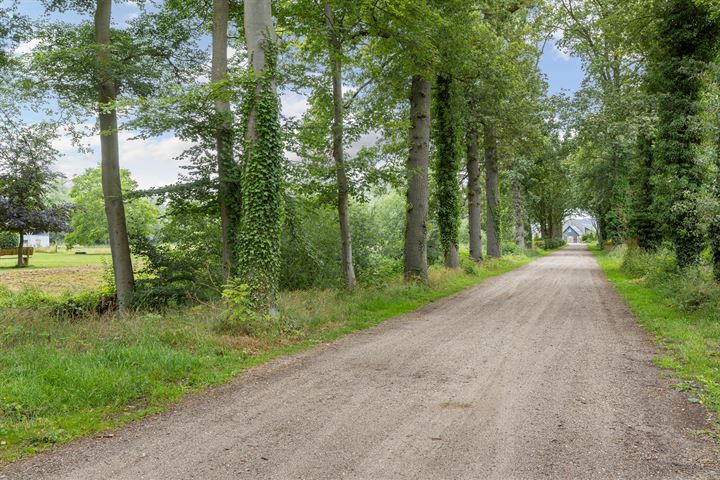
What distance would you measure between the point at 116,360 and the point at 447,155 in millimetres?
15203

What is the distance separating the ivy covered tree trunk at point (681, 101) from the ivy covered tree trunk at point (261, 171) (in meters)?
11.0

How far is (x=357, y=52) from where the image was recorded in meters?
14.8

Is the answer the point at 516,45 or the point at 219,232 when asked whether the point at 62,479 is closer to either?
the point at 219,232

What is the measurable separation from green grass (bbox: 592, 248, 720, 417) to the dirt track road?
263mm

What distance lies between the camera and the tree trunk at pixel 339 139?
1238 centimetres

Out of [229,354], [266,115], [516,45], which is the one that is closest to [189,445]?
[229,354]

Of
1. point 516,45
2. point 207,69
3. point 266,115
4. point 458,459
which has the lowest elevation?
point 458,459

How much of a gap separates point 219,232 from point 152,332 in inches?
231

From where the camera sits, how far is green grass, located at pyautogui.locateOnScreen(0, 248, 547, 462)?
4.51m

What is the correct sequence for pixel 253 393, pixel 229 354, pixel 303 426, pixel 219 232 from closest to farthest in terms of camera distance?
1. pixel 303 426
2. pixel 253 393
3. pixel 229 354
4. pixel 219 232

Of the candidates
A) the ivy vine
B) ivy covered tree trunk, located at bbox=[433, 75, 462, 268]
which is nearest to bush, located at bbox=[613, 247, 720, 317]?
ivy covered tree trunk, located at bbox=[433, 75, 462, 268]

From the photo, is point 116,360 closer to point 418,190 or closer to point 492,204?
point 418,190

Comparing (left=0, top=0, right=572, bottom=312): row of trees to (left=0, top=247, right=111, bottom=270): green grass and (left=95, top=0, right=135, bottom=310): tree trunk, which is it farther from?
(left=0, top=247, right=111, bottom=270): green grass

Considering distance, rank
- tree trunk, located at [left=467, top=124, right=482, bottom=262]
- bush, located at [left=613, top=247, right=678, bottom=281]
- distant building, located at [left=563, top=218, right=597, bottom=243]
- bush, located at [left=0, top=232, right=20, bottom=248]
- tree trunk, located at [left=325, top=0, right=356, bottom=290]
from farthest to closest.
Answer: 1. distant building, located at [left=563, top=218, right=597, bottom=243]
2. bush, located at [left=0, top=232, right=20, bottom=248]
3. tree trunk, located at [left=467, top=124, right=482, bottom=262]
4. bush, located at [left=613, top=247, right=678, bottom=281]
5. tree trunk, located at [left=325, top=0, right=356, bottom=290]
